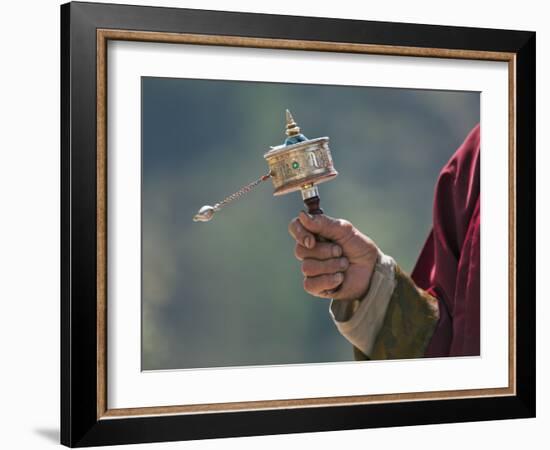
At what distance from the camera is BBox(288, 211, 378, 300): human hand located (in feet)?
6.32

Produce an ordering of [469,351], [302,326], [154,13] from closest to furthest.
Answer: [154,13] → [302,326] → [469,351]

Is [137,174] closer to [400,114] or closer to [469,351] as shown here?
[400,114]

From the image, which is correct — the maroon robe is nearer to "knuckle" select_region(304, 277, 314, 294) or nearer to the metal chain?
"knuckle" select_region(304, 277, 314, 294)

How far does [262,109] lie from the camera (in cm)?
190

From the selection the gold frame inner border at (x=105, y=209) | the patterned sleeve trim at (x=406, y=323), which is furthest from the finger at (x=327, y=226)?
the gold frame inner border at (x=105, y=209)

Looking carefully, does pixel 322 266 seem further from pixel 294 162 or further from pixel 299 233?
pixel 294 162

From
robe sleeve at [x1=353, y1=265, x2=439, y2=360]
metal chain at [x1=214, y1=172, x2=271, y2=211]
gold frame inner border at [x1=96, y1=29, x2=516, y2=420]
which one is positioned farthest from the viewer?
robe sleeve at [x1=353, y1=265, x2=439, y2=360]

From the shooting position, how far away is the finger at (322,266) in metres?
1.93

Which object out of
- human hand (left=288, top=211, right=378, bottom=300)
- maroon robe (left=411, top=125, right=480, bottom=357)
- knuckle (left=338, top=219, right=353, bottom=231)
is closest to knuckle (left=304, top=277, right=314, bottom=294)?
human hand (left=288, top=211, right=378, bottom=300)

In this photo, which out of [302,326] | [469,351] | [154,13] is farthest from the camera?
[469,351]

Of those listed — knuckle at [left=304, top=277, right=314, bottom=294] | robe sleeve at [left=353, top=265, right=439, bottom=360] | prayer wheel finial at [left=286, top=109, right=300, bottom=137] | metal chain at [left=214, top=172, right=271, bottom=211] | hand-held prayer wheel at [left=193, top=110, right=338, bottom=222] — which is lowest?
robe sleeve at [left=353, top=265, right=439, bottom=360]

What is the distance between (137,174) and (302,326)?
0.43 metres

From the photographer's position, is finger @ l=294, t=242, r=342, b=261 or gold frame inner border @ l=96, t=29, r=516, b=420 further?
finger @ l=294, t=242, r=342, b=261

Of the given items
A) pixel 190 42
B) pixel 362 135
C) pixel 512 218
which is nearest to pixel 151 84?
pixel 190 42
